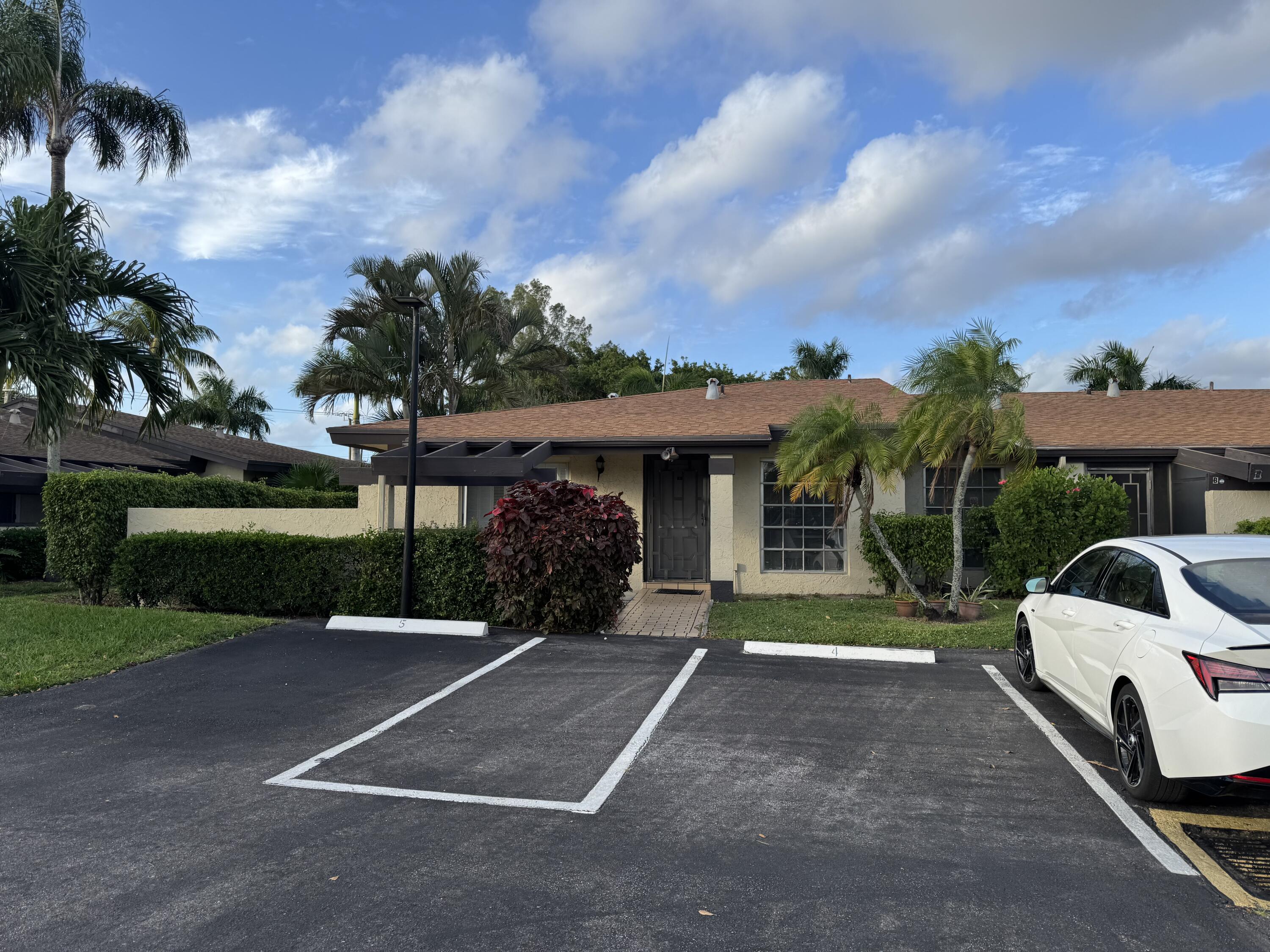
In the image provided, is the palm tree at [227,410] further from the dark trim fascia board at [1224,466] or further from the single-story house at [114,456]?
the dark trim fascia board at [1224,466]

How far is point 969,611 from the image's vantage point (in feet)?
38.1

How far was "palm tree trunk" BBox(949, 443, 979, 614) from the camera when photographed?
441 inches

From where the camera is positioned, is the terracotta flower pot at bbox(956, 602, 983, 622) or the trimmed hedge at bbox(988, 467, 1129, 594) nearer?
the terracotta flower pot at bbox(956, 602, 983, 622)

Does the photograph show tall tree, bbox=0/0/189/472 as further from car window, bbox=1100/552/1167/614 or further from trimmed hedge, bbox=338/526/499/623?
car window, bbox=1100/552/1167/614

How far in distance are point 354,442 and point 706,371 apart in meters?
28.9

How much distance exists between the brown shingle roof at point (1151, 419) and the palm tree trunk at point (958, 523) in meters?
3.14

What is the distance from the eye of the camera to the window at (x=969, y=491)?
13828mm

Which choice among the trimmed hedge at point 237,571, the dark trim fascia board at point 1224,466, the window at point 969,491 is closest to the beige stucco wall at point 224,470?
the trimmed hedge at point 237,571

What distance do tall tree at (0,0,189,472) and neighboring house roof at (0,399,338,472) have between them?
14.8 ft

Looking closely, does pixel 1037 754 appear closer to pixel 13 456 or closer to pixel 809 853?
pixel 809 853

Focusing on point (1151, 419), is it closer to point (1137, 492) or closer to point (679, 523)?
point (1137, 492)

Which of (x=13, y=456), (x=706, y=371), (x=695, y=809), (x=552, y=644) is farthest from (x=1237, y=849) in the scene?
(x=706, y=371)

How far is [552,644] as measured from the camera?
944 centimetres

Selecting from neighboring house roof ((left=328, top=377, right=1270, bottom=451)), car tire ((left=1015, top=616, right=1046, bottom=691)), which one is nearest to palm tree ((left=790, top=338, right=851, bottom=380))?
neighboring house roof ((left=328, top=377, right=1270, bottom=451))
